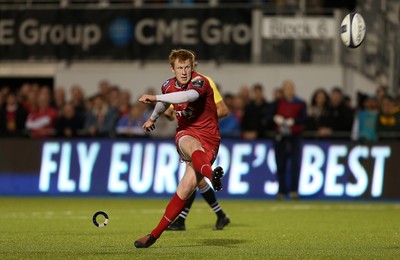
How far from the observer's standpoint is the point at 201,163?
39.3 ft

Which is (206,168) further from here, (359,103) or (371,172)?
(359,103)

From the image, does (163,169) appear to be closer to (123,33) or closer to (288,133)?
(288,133)

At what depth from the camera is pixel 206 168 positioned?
11852 mm

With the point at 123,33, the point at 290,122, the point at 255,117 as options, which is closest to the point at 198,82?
the point at 290,122

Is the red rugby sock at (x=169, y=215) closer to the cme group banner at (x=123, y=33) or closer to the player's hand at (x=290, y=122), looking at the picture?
the player's hand at (x=290, y=122)

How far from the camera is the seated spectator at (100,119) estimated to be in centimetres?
2388

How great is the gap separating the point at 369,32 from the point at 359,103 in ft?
11.1

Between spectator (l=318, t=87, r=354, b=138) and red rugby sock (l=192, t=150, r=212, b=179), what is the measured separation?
36.5 ft

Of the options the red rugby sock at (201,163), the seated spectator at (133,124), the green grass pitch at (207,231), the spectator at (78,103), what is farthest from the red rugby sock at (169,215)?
the spectator at (78,103)

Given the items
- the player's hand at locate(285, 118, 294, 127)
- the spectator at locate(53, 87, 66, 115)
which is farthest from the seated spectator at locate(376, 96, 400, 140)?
the spectator at locate(53, 87, 66, 115)

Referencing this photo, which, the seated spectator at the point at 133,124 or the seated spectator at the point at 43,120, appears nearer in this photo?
the seated spectator at the point at 133,124

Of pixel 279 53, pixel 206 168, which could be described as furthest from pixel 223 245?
pixel 279 53

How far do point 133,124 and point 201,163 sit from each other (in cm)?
1179

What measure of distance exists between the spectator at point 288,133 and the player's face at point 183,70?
9.85 meters
